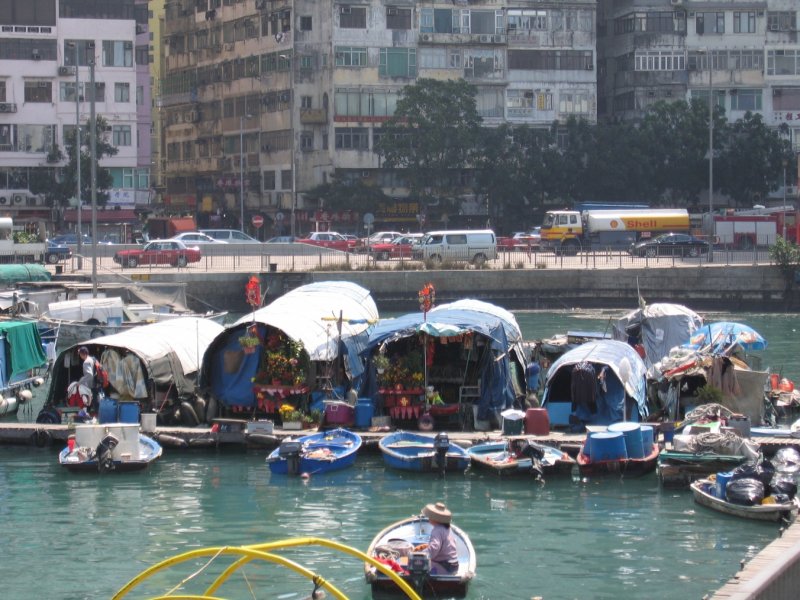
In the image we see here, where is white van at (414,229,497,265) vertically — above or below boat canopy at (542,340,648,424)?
above

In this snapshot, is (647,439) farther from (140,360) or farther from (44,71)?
(44,71)

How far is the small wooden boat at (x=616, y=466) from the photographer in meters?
25.4

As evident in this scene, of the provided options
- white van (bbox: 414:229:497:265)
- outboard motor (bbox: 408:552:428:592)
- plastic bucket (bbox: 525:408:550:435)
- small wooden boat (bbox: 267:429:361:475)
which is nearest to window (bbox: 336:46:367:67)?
white van (bbox: 414:229:497:265)

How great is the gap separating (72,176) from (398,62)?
1780 centimetres

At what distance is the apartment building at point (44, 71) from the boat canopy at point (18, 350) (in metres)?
42.8

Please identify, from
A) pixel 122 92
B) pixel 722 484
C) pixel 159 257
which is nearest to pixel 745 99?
pixel 122 92

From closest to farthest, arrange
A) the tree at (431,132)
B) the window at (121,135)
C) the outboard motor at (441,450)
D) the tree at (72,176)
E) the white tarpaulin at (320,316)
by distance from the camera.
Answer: the outboard motor at (441,450)
the white tarpaulin at (320,316)
the tree at (431,132)
the tree at (72,176)
the window at (121,135)

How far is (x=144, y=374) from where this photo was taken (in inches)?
1184

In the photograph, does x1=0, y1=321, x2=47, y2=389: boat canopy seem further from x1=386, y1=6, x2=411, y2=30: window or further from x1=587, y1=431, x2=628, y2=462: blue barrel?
x1=386, y1=6, x2=411, y2=30: window

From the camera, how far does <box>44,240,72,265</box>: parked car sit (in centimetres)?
6212

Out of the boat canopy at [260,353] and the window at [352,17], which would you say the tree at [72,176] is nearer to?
the window at [352,17]

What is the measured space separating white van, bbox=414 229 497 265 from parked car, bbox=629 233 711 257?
6.36m

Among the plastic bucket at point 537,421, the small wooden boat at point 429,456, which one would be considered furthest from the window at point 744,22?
the small wooden boat at point 429,456

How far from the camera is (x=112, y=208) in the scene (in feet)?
265
